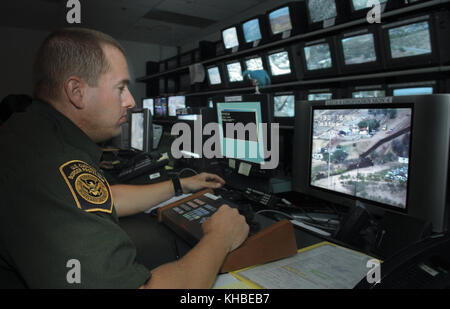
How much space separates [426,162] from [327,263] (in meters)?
0.36

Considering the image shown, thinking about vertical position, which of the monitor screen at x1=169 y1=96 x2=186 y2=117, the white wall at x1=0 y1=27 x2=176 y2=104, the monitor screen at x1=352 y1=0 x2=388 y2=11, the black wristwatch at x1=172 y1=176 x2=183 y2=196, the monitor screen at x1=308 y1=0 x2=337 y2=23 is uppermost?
the white wall at x1=0 y1=27 x2=176 y2=104

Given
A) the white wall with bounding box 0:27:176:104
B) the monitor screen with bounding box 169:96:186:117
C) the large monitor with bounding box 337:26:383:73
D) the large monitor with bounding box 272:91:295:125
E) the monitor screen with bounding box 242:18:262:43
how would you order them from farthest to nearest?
the white wall with bounding box 0:27:176:104, the monitor screen with bounding box 169:96:186:117, the monitor screen with bounding box 242:18:262:43, the large monitor with bounding box 272:91:295:125, the large monitor with bounding box 337:26:383:73

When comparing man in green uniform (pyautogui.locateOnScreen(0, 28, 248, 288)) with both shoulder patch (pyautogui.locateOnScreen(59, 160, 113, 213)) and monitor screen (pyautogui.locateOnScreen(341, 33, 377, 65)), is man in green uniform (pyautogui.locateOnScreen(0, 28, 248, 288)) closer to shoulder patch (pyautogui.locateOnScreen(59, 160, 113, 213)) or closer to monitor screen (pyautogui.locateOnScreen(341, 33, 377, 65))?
shoulder patch (pyautogui.locateOnScreen(59, 160, 113, 213))

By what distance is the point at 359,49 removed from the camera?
2027 mm

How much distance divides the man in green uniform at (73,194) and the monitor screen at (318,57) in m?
1.87

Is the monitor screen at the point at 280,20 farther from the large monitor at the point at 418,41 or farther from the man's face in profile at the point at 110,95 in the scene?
the man's face in profile at the point at 110,95

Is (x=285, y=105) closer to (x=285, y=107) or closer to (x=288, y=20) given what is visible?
(x=285, y=107)

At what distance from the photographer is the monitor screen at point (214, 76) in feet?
11.9

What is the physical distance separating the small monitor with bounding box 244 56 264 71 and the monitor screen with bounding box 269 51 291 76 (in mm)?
148

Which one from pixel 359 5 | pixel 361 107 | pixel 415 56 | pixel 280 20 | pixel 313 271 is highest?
pixel 280 20

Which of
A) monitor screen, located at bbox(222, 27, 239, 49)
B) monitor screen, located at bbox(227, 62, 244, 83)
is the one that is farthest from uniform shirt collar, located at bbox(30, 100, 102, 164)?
monitor screen, located at bbox(222, 27, 239, 49)

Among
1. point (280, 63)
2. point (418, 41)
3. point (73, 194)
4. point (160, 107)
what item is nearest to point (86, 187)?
point (73, 194)

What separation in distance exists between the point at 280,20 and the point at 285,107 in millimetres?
771

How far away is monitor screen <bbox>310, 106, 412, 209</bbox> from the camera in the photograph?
80 centimetres
